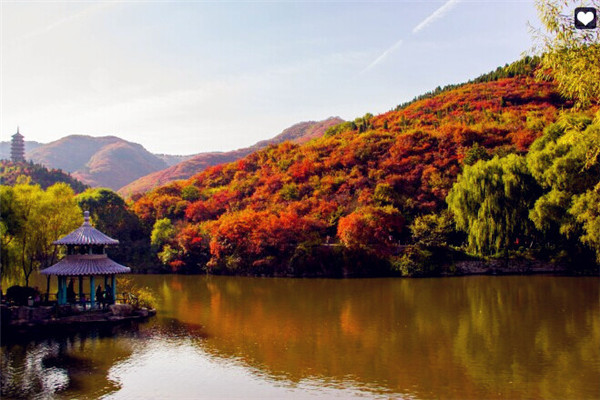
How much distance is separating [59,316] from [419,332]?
12049mm

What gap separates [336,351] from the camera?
13758mm

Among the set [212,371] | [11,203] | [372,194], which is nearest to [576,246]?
[372,194]

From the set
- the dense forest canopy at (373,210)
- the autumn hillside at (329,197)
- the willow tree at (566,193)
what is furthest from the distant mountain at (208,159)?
the willow tree at (566,193)

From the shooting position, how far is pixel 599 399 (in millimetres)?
9875

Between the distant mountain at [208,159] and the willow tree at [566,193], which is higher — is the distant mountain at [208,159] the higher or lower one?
the higher one

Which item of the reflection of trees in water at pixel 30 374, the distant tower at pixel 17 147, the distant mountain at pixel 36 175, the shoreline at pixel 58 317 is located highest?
the distant tower at pixel 17 147

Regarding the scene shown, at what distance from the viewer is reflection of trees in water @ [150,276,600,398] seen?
1146 centimetres

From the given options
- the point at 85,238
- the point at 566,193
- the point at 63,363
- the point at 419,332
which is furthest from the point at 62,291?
the point at 566,193

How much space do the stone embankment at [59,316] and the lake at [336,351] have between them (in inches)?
34.3

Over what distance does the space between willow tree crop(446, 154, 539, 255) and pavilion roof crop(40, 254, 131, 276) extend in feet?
63.1

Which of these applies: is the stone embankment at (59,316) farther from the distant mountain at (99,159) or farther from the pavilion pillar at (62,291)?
the distant mountain at (99,159)

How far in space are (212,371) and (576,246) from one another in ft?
77.4

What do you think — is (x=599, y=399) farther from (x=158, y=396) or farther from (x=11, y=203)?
(x=11, y=203)

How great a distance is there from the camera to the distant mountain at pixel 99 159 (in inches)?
5841
